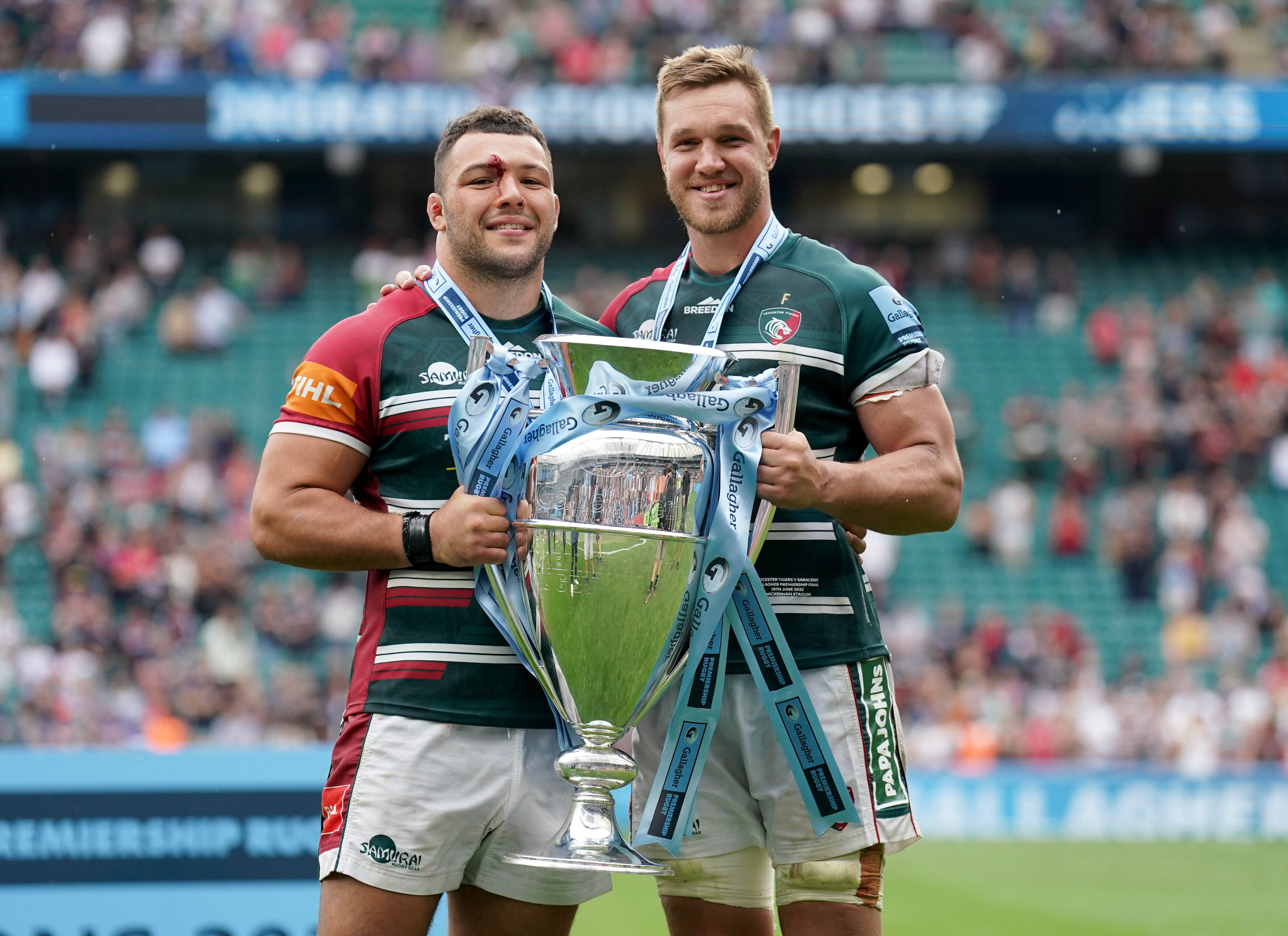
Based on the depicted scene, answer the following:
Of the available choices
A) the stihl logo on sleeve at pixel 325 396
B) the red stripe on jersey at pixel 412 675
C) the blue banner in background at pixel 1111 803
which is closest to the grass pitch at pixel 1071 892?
the blue banner in background at pixel 1111 803

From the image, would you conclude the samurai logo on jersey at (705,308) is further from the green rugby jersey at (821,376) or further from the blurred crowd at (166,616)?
the blurred crowd at (166,616)

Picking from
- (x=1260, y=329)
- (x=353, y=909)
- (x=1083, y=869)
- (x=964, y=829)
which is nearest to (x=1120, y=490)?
(x=1260, y=329)

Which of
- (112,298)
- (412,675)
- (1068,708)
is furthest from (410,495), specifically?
(112,298)

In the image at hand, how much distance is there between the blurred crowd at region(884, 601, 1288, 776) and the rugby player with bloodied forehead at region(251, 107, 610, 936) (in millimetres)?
9288

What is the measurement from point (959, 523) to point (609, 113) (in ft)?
19.6

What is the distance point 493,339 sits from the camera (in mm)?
3109

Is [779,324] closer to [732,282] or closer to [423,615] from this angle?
[732,282]

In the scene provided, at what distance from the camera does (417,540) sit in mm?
2971

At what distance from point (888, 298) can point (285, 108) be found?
15.8 metres

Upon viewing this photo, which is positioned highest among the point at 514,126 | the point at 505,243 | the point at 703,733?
the point at 514,126

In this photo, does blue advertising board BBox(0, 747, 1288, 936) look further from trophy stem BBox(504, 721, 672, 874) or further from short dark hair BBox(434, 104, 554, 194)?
short dark hair BBox(434, 104, 554, 194)

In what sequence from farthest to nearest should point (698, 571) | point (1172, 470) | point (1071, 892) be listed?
1. point (1172, 470)
2. point (1071, 892)
3. point (698, 571)

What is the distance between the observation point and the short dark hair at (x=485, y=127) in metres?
3.29

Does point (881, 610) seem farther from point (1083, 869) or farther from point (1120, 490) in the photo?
point (1083, 869)
